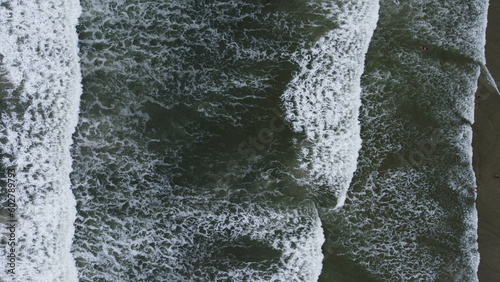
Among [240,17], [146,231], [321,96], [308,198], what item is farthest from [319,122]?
[146,231]

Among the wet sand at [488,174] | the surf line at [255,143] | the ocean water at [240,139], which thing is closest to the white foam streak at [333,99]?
the ocean water at [240,139]

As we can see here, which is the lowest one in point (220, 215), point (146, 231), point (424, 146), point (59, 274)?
point (59, 274)

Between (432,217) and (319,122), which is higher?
(319,122)

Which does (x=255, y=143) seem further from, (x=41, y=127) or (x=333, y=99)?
(x=41, y=127)

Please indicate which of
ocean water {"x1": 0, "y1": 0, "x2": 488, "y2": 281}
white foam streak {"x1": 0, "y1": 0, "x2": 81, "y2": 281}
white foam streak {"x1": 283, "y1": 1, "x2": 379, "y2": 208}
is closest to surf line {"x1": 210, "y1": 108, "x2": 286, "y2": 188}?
ocean water {"x1": 0, "y1": 0, "x2": 488, "y2": 281}

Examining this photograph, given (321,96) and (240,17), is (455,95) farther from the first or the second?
(240,17)

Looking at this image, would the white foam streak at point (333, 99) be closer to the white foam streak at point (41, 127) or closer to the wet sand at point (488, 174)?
the wet sand at point (488, 174)
